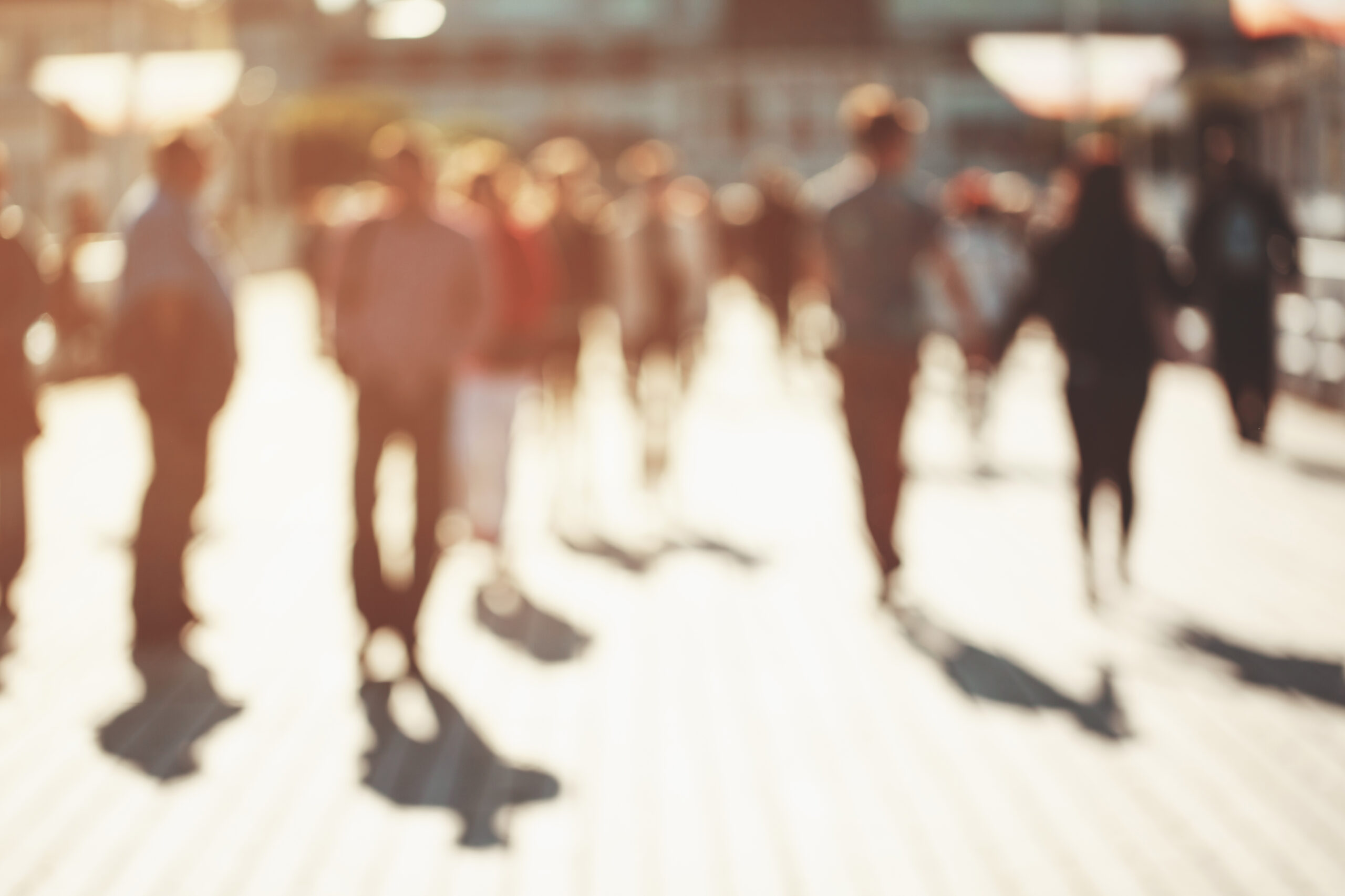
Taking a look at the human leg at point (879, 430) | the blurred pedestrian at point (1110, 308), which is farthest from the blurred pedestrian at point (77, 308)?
the blurred pedestrian at point (1110, 308)

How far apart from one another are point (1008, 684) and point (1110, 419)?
5.79 ft

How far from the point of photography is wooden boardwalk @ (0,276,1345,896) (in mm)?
4969

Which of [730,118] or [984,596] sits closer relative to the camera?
[984,596]

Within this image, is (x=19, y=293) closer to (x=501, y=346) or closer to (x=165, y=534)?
(x=165, y=534)

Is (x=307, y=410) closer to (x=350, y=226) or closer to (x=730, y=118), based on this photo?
(x=350, y=226)

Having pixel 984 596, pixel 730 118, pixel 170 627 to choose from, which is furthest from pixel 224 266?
pixel 730 118

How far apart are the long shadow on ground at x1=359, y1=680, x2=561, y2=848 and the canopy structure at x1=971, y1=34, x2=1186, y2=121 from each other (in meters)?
16.5

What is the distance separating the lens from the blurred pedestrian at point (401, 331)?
7.44 metres

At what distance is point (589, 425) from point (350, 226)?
8.24 meters

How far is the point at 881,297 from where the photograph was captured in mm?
8320

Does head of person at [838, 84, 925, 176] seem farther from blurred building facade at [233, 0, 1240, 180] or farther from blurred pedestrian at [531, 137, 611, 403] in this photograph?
blurred building facade at [233, 0, 1240, 180]

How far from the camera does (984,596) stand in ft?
28.1

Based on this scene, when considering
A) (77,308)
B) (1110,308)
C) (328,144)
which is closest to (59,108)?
(328,144)

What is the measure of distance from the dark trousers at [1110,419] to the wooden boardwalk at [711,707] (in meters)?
0.49
